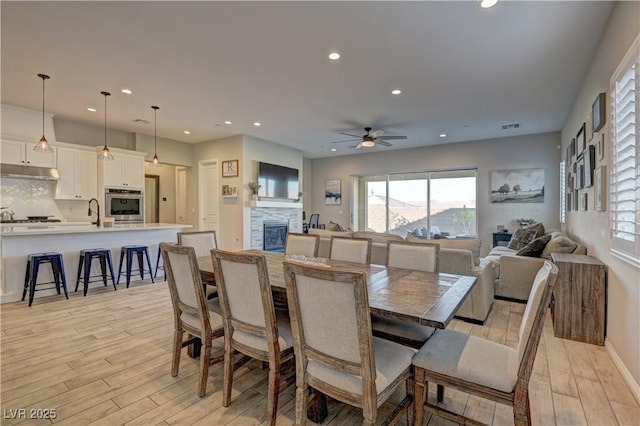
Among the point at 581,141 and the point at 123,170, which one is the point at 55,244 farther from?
the point at 581,141

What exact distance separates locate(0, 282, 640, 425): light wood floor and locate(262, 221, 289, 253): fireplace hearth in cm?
414

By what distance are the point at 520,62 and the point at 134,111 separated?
18.9 feet

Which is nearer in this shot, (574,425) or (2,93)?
(574,425)

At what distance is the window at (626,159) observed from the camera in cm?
205

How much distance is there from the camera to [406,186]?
337 inches

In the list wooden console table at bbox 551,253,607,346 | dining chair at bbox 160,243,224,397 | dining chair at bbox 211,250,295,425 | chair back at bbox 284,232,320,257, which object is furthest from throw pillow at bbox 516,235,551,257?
dining chair at bbox 160,243,224,397

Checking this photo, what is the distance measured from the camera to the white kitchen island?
392cm

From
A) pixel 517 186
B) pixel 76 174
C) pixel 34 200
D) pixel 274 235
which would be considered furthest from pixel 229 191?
pixel 517 186

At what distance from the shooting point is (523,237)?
538cm

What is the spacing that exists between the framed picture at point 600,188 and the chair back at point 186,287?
352cm

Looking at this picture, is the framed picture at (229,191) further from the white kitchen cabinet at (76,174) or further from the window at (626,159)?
the window at (626,159)

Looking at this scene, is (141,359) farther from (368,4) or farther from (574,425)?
(368,4)

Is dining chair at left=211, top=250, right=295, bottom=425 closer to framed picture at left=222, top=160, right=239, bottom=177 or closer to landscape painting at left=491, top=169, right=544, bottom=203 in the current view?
framed picture at left=222, top=160, right=239, bottom=177

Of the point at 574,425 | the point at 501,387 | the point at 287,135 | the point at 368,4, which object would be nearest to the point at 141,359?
the point at 501,387
